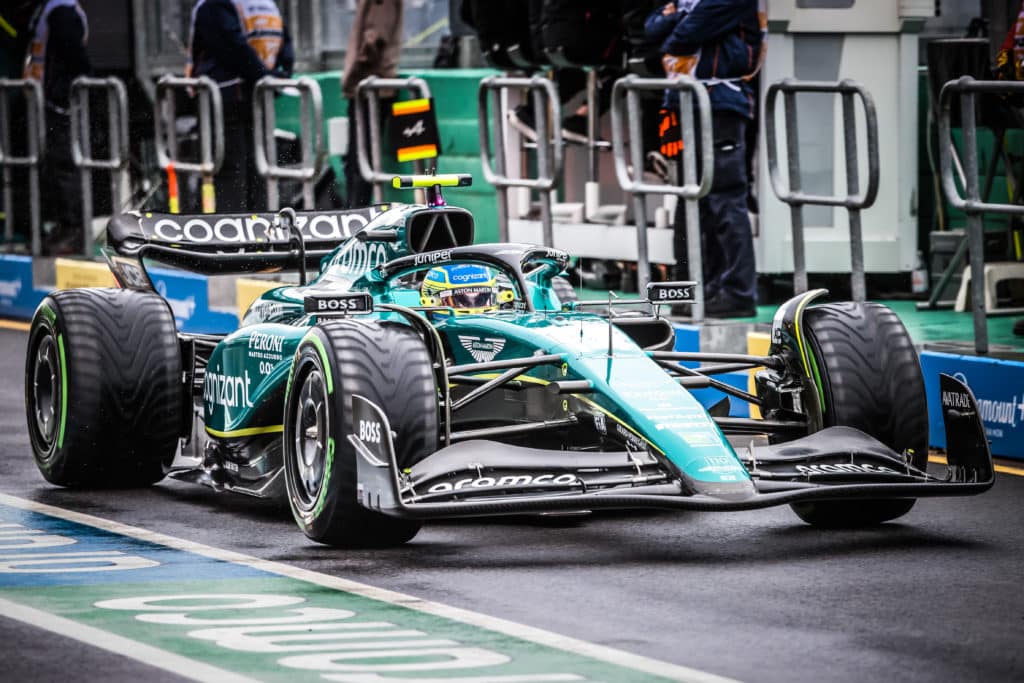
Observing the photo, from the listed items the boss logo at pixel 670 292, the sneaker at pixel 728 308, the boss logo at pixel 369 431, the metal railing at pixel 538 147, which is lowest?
the sneaker at pixel 728 308

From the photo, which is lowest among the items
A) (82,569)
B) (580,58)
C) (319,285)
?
(82,569)

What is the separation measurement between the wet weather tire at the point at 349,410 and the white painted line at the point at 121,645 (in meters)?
1.31

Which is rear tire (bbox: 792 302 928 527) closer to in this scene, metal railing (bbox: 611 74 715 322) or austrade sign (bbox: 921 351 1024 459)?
austrade sign (bbox: 921 351 1024 459)

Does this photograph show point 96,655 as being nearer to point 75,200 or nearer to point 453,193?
point 453,193

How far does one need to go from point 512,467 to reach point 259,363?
1.73 metres

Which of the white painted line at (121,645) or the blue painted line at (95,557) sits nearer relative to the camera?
the white painted line at (121,645)

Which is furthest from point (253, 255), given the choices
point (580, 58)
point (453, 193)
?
point (453, 193)

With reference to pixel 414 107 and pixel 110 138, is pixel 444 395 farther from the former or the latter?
pixel 110 138

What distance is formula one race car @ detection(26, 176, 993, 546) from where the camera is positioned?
792cm

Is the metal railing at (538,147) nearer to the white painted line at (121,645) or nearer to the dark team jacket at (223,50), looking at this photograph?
the dark team jacket at (223,50)

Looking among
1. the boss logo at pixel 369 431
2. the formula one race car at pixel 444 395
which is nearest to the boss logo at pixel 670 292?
the formula one race car at pixel 444 395

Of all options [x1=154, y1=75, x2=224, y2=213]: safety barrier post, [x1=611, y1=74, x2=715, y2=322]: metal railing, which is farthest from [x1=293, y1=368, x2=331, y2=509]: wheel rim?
[x1=154, y1=75, x2=224, y2=213]: safety barrier post

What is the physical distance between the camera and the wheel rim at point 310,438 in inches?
323

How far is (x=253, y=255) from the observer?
10711mm
